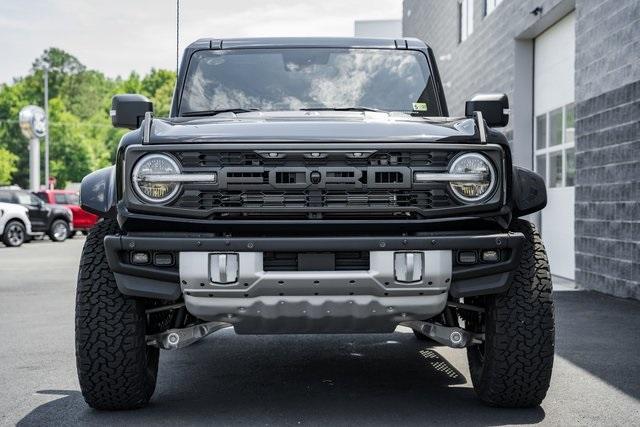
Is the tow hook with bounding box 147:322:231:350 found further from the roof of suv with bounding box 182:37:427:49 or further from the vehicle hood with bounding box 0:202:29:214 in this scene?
the vehicle hood with bounding box 0:202:29:214

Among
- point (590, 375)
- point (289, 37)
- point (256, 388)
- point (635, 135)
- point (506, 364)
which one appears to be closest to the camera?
point (506, 364)

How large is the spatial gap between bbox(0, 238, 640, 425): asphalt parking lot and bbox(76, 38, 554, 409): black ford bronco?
0.28m

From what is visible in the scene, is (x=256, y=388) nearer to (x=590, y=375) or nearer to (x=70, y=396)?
(x=70, y=396)

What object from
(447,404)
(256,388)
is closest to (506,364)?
(447,404)

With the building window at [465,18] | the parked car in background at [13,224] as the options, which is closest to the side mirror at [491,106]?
the building window at [465,18]

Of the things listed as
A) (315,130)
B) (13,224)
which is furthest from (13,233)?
(315,130)

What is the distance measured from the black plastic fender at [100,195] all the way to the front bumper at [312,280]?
0.35m

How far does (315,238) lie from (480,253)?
2.66 ft

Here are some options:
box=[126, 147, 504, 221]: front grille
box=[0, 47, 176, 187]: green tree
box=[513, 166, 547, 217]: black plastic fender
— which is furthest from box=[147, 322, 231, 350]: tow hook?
box=[0, 47, 176, 187]: green tree

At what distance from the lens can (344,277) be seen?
432cm

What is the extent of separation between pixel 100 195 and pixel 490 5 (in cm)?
1593

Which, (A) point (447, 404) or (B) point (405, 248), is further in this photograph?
(A) point (447, 404)

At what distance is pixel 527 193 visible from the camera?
4.91 m

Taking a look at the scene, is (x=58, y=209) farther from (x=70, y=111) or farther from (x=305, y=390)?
(x=70, y=111)
